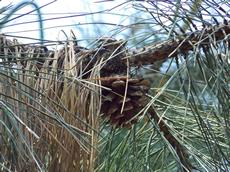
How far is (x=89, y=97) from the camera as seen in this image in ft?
2.07

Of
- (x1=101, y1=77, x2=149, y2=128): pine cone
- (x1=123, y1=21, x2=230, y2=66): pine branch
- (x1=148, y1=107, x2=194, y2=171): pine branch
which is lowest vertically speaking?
(x1=148, y1=107, x2=194, y2=171): pine branch

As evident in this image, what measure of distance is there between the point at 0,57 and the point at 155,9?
0.91 feet

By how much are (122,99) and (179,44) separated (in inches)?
4.0

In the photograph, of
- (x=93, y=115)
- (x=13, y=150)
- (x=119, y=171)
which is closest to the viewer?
(x=13, y=150)

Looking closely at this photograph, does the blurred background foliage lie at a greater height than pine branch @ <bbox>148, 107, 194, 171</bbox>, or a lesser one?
greater

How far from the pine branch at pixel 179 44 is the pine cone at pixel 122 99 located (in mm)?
36

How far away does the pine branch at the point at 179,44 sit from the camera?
0.64 metres

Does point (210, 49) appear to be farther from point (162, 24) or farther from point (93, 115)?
point (93, 115)

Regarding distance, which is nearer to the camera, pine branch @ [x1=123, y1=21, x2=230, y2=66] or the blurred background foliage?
the blurred background foliage

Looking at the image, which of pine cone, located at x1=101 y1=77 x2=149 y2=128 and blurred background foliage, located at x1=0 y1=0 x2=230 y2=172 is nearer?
blurred background foliage, located at x1=0 y1=0 x2=230 y2=172

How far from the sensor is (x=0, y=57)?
50cm

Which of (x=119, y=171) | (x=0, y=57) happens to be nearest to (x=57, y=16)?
(x=0, y=57)

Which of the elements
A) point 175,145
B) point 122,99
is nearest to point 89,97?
point 122,99

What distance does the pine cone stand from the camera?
25.6 inches
